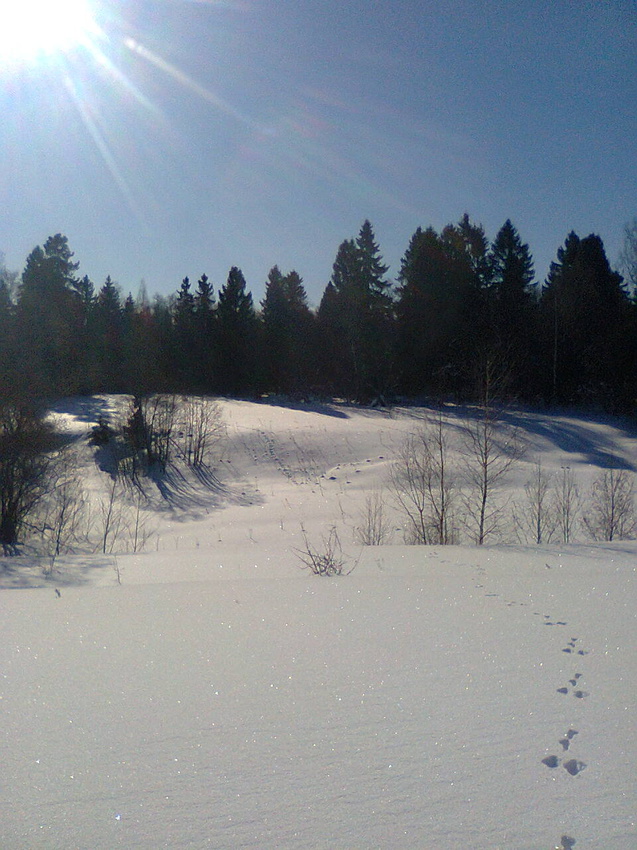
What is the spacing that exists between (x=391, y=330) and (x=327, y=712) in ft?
130

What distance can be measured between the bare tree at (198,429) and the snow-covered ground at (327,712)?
22.4 metres

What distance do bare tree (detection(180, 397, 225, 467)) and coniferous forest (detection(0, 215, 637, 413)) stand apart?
678 cm

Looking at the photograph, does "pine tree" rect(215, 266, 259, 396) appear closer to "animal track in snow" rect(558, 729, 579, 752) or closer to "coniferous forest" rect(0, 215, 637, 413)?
"coniferous forest" rect(0, 215, 637, 413)

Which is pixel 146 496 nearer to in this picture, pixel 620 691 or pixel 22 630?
pixel 22 630

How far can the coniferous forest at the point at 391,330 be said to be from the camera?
38375mm

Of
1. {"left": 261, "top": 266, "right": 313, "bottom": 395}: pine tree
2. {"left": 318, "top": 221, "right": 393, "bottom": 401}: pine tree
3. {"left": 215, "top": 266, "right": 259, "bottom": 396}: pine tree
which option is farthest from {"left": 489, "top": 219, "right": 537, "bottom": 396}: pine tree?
{"left": 215, "top": 266, "right": 259, "bottom": 396}: pine tree

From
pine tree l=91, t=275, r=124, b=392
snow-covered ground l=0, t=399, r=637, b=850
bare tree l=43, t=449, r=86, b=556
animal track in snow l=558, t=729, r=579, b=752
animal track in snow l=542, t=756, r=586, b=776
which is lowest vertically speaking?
bare tree l=43, t=449, r=86, b=556

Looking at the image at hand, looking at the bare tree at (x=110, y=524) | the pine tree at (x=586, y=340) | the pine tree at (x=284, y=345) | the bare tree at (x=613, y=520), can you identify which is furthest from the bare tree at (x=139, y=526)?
the pine tree at (x=586, y=340)

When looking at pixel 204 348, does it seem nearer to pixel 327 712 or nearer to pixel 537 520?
pixel 537 520

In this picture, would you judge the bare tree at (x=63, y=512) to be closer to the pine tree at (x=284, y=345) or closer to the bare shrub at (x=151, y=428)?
the bare shrub at (x=151, y=428)

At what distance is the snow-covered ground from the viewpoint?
7.51 ft

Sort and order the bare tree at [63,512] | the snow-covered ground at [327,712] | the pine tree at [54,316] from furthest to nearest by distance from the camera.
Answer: the pine tree at [54,316] < the bare tree at [63,512] < the snow-covered ground at [327,712]

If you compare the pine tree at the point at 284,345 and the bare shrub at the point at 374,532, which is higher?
the pine tree at the point at 284,345

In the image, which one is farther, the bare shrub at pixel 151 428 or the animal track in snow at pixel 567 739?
the bare shrub at pixel 151 428
